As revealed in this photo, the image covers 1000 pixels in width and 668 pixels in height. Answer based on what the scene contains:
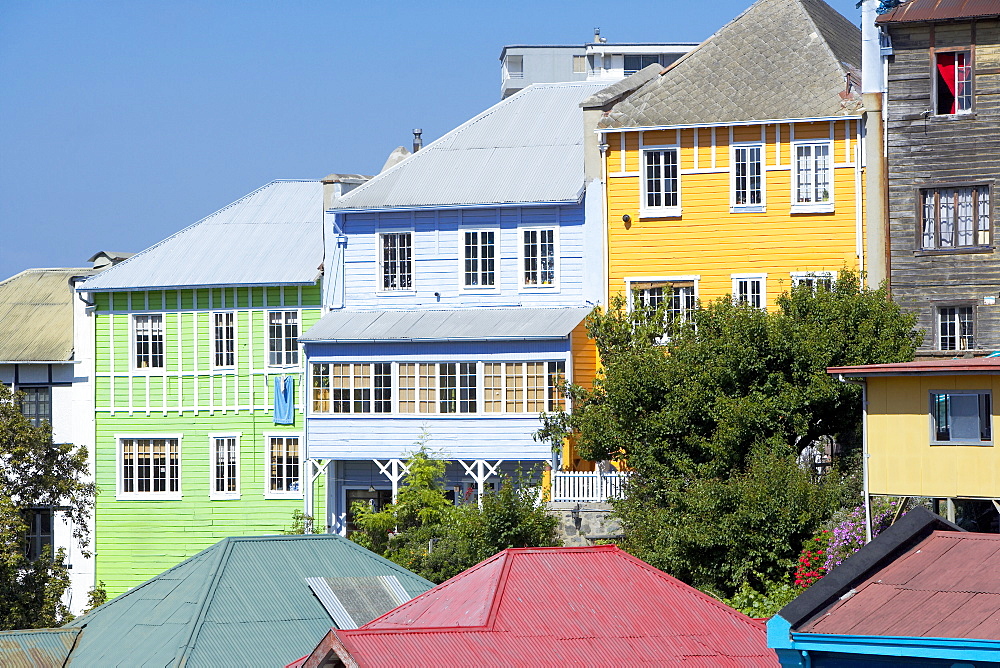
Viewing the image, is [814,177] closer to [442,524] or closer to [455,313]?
[455,313]

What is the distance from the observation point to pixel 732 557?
27.8 metres

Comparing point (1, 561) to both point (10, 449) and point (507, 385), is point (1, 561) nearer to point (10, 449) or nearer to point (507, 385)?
point (10, 449)

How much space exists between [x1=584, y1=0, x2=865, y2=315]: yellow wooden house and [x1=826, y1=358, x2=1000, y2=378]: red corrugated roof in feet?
34.8

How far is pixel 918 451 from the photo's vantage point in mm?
24484

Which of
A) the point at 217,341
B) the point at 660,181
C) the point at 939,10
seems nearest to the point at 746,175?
the point at 660,181

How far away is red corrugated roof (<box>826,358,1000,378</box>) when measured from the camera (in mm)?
23547

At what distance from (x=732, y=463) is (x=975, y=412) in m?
6.05

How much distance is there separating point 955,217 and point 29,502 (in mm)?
22970

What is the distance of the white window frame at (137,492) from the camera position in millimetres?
42062

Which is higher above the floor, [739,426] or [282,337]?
[282,337]

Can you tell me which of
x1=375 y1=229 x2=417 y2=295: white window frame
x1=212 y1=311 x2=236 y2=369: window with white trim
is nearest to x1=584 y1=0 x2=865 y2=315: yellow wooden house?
x1=375 y1=229 x2=417 y2=295: white window frame

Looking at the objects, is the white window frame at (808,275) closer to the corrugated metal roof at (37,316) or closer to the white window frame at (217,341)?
the white window frame at (217,341)

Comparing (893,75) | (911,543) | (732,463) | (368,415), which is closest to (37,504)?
(368,415)

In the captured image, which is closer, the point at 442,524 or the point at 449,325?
the point at 442,524
